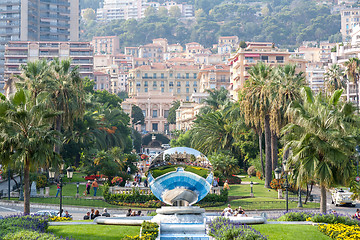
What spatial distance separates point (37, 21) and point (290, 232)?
157863 millimetres

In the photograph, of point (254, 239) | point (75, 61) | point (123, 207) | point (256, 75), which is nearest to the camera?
point (254, 239)

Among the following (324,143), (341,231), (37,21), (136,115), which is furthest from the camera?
(37,21)

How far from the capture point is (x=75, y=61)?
152875mm

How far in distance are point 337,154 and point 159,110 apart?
160609 millimetres

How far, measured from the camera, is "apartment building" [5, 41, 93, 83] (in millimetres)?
152250

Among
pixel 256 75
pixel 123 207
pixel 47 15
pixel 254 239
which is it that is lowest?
→ pixel 123 207

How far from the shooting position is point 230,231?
887 inches

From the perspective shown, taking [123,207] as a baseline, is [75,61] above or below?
above

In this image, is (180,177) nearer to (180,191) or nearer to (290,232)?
(180,191)

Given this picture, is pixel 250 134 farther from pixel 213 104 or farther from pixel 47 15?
pixel 47 15

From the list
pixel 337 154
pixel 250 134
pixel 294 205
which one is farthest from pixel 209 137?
pixel 337 154

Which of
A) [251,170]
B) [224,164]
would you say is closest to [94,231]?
[224,164]

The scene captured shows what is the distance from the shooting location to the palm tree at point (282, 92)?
49.6 metres

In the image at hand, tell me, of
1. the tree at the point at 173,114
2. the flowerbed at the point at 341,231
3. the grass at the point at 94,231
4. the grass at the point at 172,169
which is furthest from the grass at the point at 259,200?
the tree at the point at 173,114
